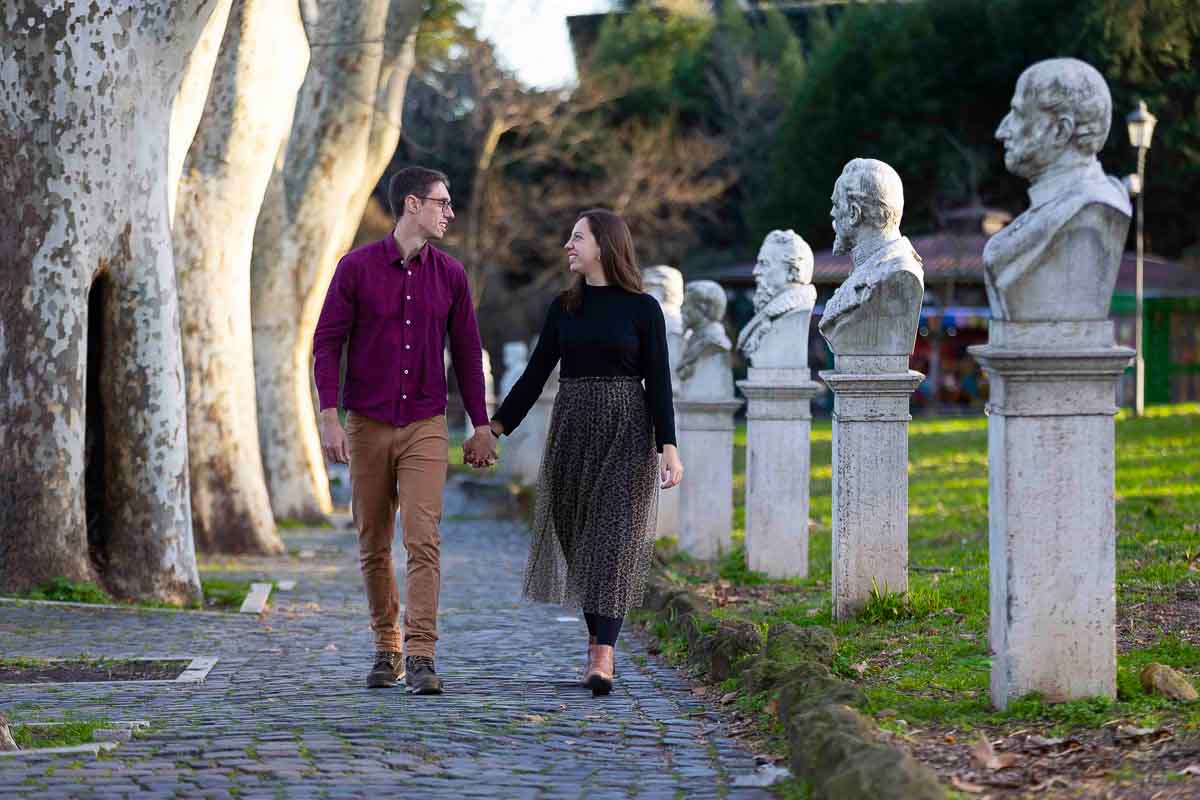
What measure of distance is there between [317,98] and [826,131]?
2952cm

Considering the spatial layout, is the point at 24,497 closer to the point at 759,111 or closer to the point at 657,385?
the point at 657,385

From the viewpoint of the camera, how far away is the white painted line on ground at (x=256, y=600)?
12.5 m

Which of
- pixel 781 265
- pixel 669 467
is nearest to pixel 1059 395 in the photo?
pixel 669 467

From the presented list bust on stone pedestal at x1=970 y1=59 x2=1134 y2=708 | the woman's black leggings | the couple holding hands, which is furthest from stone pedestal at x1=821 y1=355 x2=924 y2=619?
bust on stone pedestal at x1=970 y1=59 x2=1134 y2=708

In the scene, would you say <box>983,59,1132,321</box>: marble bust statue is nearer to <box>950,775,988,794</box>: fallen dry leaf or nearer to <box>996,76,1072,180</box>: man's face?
<box>996,76,1072,180</box>: man's face

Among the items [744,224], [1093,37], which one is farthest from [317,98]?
[744,224]

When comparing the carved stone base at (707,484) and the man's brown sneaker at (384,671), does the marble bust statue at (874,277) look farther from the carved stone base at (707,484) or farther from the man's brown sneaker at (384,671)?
the carved stone base at (707,484)

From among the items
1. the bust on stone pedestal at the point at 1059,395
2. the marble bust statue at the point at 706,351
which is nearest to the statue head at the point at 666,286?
the marble bust statue at the point at 706,351

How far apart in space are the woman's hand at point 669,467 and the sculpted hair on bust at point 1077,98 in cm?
244

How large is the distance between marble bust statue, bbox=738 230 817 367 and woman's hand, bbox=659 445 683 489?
163 inches

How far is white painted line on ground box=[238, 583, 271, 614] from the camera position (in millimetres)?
12477

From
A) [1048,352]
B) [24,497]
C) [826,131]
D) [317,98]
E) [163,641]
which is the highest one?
[826,131]

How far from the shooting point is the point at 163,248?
12.4 metres

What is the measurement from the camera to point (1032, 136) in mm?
6875
